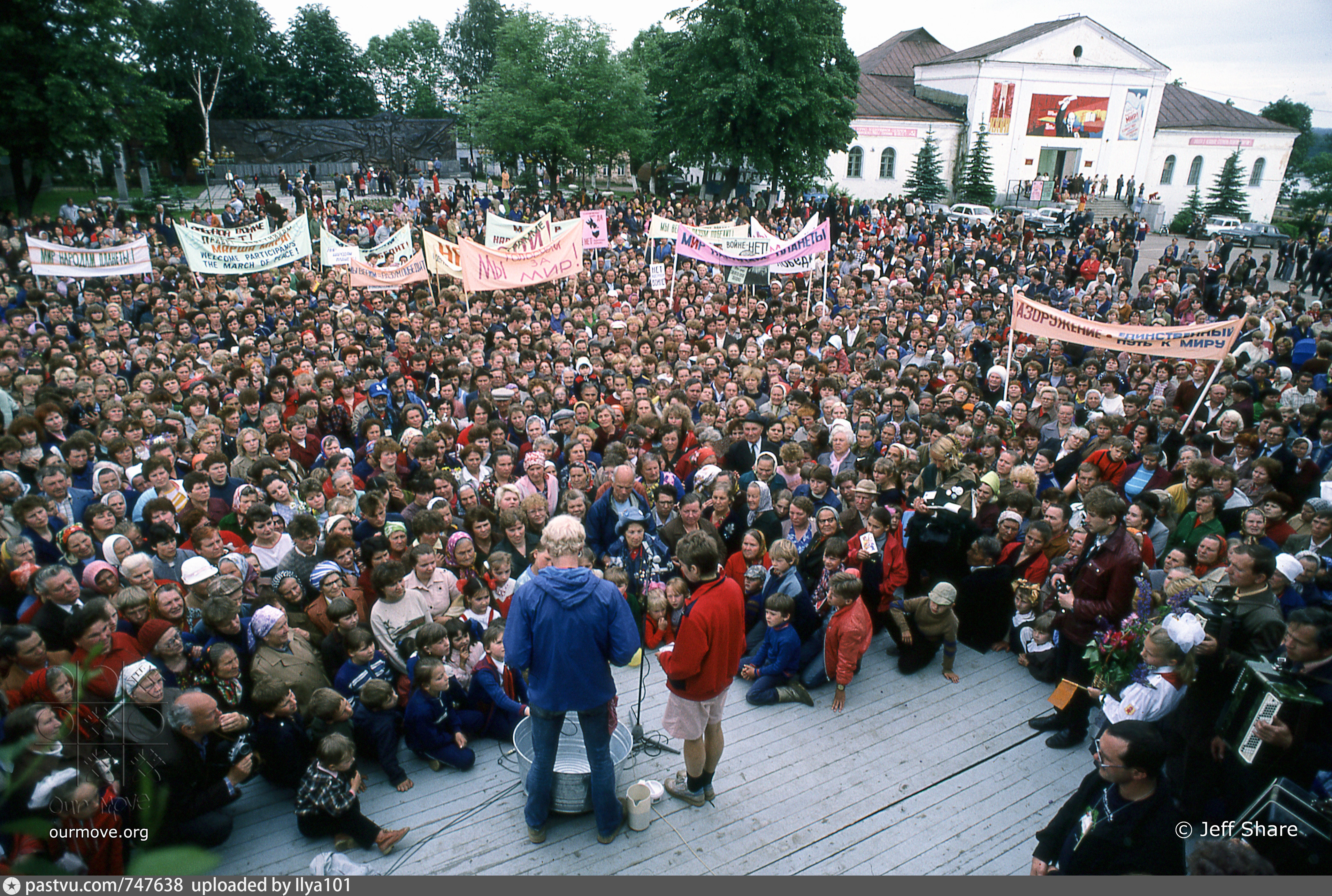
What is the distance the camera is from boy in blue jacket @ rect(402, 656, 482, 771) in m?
4.52

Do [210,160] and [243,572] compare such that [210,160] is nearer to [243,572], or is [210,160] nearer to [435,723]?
[243,572]

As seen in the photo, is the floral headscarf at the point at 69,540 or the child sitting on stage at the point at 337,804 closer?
the child sitting on stage at the point at 337,804

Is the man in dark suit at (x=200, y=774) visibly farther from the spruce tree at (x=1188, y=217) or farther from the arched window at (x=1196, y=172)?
the arched window at (x=1196, y=172)

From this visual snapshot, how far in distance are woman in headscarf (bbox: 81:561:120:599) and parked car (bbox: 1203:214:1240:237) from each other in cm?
4329

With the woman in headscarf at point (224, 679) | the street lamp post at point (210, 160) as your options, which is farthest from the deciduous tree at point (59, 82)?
the woman in headscarf at point (224, 679)

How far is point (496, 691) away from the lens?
4.86 m

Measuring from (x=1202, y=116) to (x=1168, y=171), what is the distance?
3.95 metres

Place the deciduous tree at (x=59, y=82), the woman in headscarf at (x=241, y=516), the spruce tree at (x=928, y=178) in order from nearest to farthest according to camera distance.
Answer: the woman in headscarf at (x=241, y=516) → the deciduous tree at (x=59, y=82) → the spruce tree at (x=928, y=178)

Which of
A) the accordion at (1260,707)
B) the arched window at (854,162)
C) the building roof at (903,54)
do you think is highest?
the building roof at (903,54)

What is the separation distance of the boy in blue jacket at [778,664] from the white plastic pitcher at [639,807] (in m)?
1.39

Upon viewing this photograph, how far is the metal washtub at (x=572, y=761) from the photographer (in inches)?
166

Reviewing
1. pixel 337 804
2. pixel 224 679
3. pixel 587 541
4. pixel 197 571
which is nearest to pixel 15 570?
pixel 197 571

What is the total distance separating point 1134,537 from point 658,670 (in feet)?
12.6

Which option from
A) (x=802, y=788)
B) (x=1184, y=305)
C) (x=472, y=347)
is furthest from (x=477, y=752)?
(x=1184, y=305)
